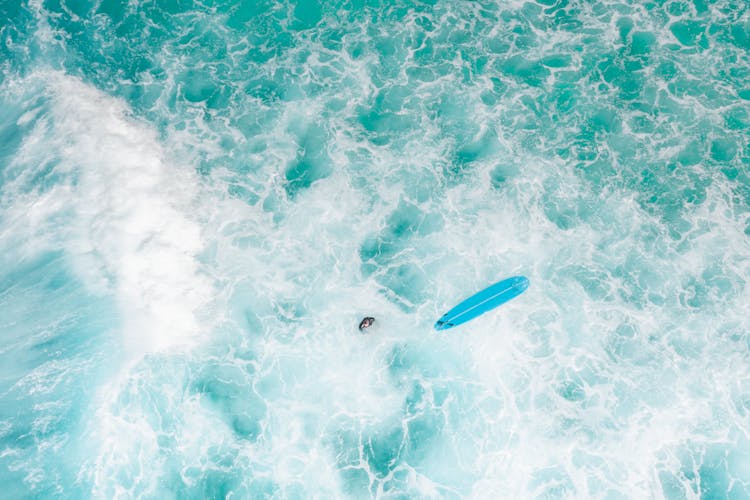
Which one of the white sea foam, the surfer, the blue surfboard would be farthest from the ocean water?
the blue surfboard

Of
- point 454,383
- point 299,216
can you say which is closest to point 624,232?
point 454,383

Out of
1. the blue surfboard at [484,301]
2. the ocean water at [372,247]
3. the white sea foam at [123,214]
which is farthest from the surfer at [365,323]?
the white sea foam at [123,214]

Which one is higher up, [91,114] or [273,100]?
[91,114]

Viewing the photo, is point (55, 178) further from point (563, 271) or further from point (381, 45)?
point (563, 271)

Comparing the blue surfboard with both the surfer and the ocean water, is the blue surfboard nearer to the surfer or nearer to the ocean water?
the ocean water

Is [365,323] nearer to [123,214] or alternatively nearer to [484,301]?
[484,301]
